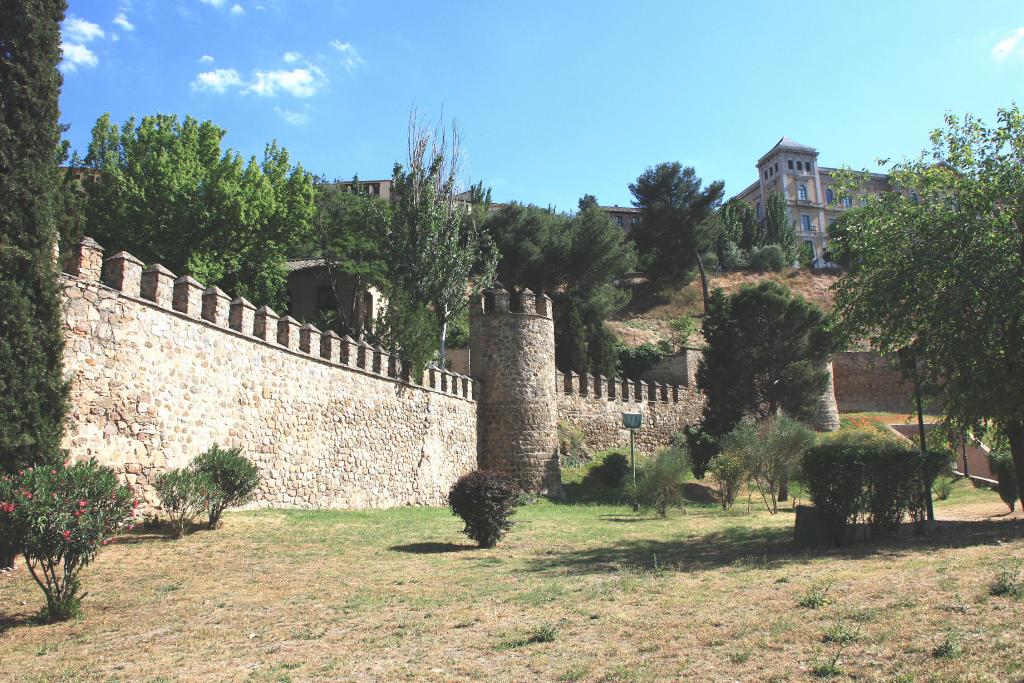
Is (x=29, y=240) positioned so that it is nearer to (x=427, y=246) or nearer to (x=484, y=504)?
(x=484, y=504)

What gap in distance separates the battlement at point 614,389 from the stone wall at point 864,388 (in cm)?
1868

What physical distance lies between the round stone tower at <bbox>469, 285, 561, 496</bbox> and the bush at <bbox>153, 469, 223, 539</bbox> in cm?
1428

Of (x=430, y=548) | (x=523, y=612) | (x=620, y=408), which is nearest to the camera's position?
(x=523, y=612)

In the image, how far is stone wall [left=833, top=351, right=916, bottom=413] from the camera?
1949 inches

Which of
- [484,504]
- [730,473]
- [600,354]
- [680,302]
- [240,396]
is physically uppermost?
[680,302]

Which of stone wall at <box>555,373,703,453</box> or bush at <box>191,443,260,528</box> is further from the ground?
stone wall at <box>555,373,703,453</box>

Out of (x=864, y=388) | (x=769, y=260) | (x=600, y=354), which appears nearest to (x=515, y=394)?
(x=600, y=354)

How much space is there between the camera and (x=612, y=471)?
93.2ft

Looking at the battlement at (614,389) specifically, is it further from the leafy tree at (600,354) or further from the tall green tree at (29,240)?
the tall green tree at (29,240)

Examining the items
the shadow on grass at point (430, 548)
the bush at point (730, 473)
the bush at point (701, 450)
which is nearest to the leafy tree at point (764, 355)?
the bush at point (701, 450)

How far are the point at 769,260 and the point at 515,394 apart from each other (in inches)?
1932

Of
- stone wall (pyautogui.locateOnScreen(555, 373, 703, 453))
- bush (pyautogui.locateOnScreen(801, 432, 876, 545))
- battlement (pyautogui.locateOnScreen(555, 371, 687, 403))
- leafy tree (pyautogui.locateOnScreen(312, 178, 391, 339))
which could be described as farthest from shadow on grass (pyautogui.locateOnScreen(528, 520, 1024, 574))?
leafy tree (pyautogui.locateOnScreen(312, 178, 391, 339))

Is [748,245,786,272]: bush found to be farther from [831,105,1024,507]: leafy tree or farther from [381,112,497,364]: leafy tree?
[831,105,1024,507]: leafy tree

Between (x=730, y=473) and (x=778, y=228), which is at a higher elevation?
(x=778, y=228)
